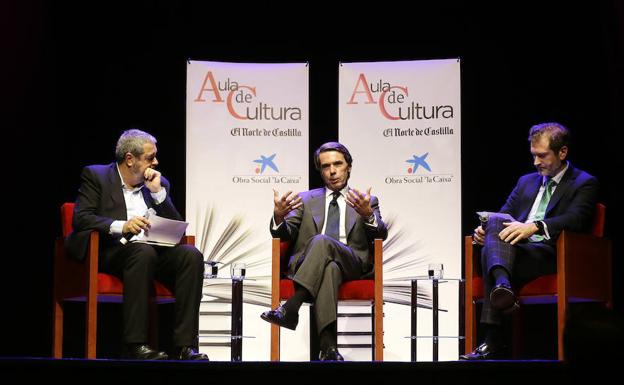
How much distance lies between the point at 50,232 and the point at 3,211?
638mm

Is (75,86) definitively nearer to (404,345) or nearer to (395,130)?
(395,130)

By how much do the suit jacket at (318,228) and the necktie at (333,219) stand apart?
4 centimetres

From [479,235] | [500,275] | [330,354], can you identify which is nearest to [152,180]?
[330,354]

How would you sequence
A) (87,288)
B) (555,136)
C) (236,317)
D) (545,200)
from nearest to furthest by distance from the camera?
(87,288) → (555,136) → (545,200) → (236,317)

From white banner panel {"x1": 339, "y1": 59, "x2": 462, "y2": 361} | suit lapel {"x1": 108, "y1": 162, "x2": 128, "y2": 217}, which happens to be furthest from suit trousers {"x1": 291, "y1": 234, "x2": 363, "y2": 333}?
white banner panel {"x1": 339, "y1": 59, "x2": 462, "y2": 361}

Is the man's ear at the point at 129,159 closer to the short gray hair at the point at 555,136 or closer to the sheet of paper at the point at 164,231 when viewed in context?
the sheet of paper at the point at 164,231

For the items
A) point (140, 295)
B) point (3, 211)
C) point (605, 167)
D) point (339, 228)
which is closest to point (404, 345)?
point (339, 228)

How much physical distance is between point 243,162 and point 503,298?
2417 millimetres

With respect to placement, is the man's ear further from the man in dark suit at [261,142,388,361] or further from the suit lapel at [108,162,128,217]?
the man in dark suit at [261,142,388,361]

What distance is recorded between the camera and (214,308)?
19.1 ft

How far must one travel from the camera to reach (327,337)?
165 inches

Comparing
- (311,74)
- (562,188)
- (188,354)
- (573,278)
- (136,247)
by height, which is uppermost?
(311,74)

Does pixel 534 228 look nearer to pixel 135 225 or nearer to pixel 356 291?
pixel 356 291

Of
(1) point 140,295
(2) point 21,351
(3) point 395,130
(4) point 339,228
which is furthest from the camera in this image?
(3) point 395,130
